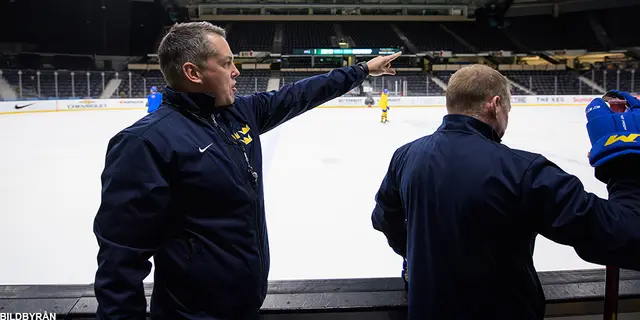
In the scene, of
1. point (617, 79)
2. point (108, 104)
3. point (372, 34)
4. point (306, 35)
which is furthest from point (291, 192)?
point (372, 34)

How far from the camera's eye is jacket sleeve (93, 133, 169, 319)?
0.97 metres

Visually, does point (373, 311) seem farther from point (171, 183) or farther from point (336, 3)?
point (336, 3)

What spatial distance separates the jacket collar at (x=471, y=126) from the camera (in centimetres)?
104

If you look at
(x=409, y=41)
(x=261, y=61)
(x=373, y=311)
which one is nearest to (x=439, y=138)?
(x=373, y=311)

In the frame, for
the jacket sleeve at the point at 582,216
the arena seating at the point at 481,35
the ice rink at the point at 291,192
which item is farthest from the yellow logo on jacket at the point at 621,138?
the arena seating at the point at 481,35

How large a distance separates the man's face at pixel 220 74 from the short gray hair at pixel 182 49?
0.07 ft

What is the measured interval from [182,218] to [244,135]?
0.30 meters

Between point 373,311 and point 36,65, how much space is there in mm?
21394

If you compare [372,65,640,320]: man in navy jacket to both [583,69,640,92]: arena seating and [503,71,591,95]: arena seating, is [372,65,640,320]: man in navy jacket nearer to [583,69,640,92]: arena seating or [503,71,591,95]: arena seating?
[503,71,591,95]: arena seating

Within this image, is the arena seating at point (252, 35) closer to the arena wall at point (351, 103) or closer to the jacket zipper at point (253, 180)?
the arena wall at point (351, 103)

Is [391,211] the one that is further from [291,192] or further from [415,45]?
[415,45]

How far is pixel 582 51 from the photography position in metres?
24.8

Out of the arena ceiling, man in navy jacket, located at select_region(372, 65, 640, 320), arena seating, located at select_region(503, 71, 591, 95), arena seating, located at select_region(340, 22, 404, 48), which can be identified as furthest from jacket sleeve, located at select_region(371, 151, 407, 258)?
the arena ceiling

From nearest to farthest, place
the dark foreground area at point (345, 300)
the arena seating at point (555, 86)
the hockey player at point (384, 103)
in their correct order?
the dark foreground area at point (345, 300) < the hockey player at point (384, 103) < the arena seating at point (555, 86)
